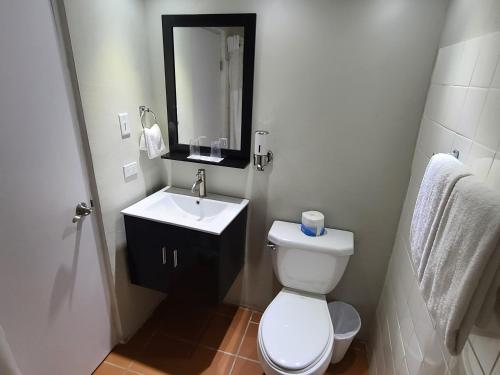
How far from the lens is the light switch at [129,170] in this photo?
1.58 meters

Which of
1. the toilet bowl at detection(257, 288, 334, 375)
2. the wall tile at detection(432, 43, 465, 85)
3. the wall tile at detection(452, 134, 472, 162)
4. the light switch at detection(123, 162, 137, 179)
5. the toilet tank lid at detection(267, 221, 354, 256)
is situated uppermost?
the wall tile at detection(432, 43, 465, 85)

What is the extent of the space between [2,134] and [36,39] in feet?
1.22

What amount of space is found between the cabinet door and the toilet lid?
616 mm

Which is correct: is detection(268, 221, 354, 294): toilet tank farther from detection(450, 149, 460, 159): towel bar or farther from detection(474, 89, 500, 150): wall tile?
detection(474, 89, 500, 150): wall tile

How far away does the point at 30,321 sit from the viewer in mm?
1191

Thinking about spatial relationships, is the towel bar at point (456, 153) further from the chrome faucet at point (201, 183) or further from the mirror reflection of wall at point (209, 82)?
the chrome faucet at point (201, 183)

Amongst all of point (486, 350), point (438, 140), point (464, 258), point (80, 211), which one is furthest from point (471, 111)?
point (80, 211)

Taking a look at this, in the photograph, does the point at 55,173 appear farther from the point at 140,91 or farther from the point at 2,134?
the point at 140,91

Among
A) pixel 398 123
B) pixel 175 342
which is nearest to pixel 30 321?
pixel 175 342

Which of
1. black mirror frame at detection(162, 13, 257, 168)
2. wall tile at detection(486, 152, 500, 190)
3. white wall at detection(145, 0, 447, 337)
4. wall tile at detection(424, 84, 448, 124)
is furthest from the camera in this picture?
black mirror frame at detection(162, 13, 257, 168)

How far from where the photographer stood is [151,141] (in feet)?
5.41

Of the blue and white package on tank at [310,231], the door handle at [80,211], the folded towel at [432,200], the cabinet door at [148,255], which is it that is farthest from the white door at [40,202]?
the folded towel at [432,200]

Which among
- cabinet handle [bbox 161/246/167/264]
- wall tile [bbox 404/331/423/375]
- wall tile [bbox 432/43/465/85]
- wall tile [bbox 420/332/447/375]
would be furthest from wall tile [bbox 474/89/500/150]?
cabinet handle [bbox 161/246/167/264]

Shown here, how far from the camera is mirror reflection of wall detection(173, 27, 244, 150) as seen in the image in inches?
60.9
